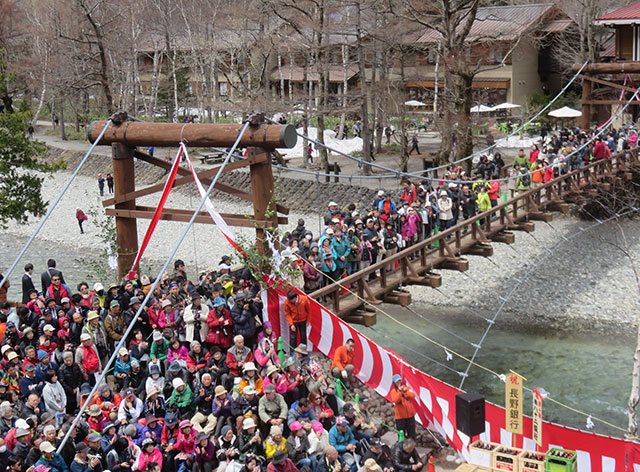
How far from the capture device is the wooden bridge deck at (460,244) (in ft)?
48.7

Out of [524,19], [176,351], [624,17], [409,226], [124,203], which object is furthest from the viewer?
[524,19]

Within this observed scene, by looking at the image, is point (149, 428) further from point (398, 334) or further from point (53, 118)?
point (53, 118)

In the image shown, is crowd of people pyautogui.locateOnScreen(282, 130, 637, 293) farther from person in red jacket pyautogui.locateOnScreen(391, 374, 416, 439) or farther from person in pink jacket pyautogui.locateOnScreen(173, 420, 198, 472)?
person in pink jacket pyautogui.locateOnScreen(173, 420, 198, 472)

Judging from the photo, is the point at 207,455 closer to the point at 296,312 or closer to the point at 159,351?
the point at 159,351

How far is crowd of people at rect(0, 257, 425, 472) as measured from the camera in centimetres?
1013

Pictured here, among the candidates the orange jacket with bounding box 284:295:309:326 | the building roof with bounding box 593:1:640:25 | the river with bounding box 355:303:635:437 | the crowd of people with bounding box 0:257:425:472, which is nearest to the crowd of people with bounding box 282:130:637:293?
the orange jacket with bounding box 284:295:309:326

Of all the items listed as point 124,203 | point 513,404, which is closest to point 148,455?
point 513,404

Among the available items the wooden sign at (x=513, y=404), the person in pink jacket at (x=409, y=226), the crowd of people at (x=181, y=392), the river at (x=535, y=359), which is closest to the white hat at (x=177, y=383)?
the crowd of people at (x=181, y=392)

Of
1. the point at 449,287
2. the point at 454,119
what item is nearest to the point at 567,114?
the point at 454,119

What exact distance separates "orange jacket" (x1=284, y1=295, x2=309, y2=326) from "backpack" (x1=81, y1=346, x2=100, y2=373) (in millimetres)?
2876

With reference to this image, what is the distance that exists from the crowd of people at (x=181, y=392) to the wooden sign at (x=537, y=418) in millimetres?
1756

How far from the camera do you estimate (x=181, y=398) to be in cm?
1106

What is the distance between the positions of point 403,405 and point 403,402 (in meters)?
0.07

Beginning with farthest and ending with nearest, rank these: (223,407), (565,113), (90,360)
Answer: (565,113) → (90,360) → (223,407)
